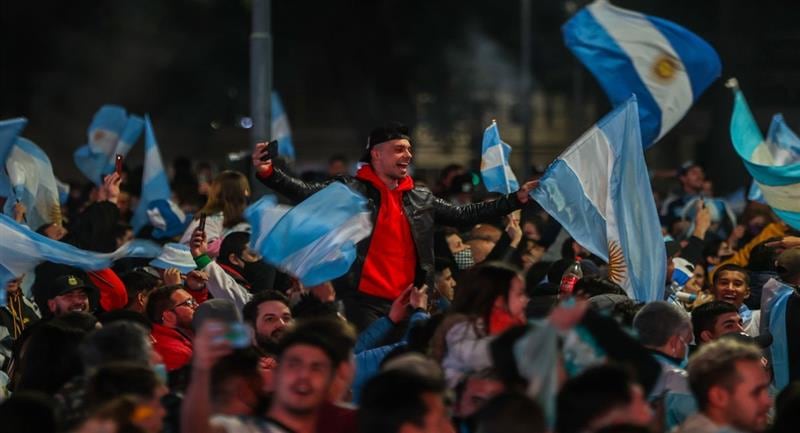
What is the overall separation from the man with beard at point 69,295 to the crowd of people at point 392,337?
0.01m

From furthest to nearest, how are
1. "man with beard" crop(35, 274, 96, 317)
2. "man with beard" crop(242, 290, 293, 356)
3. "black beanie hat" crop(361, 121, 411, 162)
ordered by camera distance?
"black beanie hat" crop(361, 121, 411, 162), "man with beard" crop(35, 274, 96, 317), "man with beard" crop(242, 290, 293, 356)

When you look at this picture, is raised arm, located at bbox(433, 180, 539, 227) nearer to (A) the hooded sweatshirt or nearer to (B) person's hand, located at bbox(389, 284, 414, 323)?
(A) the hooded sweatshirt

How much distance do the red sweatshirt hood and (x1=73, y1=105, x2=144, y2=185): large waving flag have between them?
8.31 metres

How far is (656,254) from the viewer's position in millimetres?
10922

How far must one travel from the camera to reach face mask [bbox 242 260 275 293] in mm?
11727

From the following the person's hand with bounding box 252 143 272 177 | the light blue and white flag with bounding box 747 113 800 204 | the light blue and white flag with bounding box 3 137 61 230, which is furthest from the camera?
the light blue and white flag with bounding box 747 113 800 204

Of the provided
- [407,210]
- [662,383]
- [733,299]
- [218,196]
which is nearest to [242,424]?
[662,383]

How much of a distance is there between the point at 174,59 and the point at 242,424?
124 ft

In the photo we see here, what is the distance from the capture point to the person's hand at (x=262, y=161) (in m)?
10.5

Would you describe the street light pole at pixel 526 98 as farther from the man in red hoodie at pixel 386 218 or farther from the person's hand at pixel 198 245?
the man in red hoodie at pixel 386 218

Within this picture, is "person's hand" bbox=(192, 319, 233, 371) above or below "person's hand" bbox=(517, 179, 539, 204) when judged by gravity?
above

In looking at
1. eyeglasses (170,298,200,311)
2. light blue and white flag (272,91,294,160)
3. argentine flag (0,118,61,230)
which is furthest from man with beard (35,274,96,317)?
light blue and white flag (272,91,294,160)

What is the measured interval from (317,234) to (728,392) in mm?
3206

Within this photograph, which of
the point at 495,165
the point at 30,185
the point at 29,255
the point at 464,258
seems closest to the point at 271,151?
the point at 29,255
